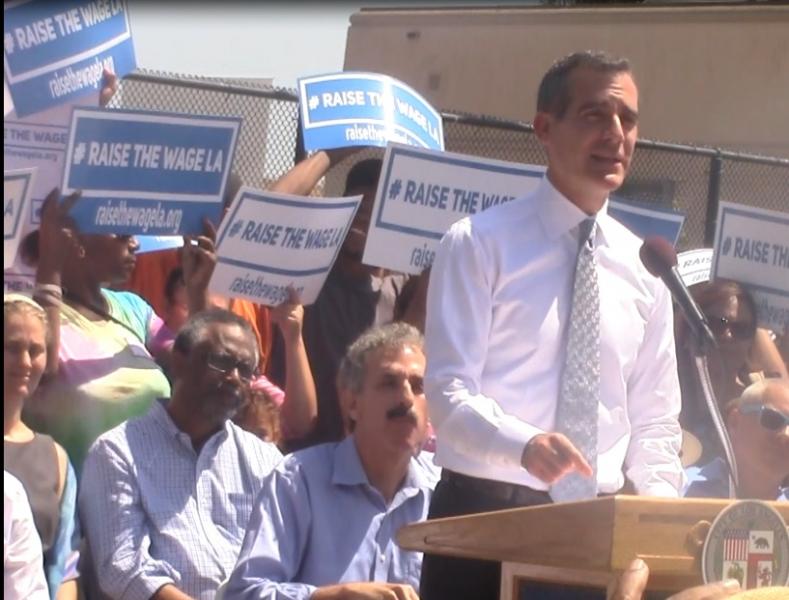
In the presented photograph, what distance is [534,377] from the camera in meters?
3.51

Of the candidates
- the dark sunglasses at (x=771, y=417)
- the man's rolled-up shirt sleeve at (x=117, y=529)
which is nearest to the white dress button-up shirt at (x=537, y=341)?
the dark sunglasses at (x=771, y=417)

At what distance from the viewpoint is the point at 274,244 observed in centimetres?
556

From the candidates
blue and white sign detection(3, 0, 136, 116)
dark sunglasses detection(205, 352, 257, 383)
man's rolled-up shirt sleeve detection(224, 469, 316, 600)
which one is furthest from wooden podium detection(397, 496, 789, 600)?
blue and white sign detection(3, 0, 136, 116)

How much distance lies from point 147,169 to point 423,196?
3.64 ft

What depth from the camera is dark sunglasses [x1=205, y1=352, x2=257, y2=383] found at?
5.09 m

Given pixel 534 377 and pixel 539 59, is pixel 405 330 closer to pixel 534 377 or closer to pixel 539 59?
pixel 534 377

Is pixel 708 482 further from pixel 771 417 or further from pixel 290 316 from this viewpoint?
pixel 290 316

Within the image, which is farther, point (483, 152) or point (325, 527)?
point (483, 152)

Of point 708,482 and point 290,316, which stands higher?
point 290,316

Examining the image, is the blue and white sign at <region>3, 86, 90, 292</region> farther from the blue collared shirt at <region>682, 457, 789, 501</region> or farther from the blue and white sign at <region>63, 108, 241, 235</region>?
the blue collared shirt at <region>682, 457, 789, 501</region>

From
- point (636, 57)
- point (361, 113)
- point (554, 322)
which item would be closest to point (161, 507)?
point (554, 322)

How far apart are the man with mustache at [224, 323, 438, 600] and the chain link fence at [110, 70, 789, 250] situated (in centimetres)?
211

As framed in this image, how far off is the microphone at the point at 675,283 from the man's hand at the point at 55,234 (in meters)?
2.42

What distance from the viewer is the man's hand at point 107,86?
5.57 meters
